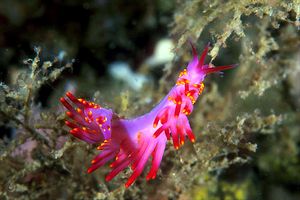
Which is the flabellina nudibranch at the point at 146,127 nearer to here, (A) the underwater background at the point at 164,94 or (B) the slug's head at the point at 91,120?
(B) the slug's head at the point at 91,120

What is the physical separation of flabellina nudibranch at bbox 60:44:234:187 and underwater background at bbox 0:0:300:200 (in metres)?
0.29

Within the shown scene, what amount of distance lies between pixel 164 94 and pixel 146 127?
135 cm

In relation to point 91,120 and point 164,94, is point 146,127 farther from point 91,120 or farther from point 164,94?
point 164,94

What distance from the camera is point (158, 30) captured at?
4199 millimetres

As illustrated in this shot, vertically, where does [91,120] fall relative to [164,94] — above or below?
below

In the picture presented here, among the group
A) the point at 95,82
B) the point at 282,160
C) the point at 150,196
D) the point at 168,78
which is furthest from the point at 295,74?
the point at 95,82

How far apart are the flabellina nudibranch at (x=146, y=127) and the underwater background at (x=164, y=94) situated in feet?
0.94

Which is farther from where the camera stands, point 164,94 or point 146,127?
point 164,94

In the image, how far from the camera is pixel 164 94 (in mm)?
3209

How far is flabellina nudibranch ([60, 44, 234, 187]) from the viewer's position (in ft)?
5.76

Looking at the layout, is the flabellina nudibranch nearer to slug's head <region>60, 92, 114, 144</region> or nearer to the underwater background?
slug's head <region>60, 92, 114, 144</region>

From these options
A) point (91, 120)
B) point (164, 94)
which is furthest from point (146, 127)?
point (164, 94)

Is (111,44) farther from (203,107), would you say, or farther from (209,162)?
(209,162)

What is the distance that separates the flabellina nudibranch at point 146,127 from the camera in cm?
176
